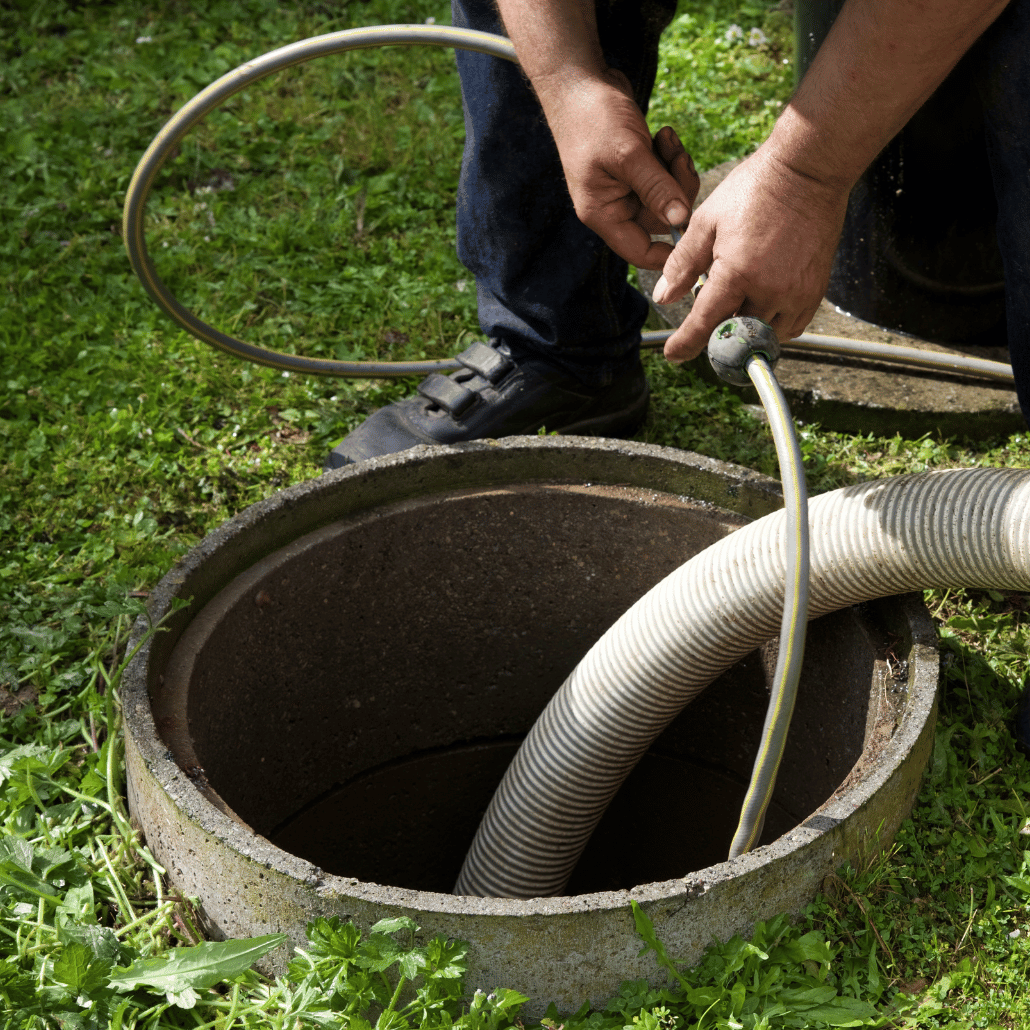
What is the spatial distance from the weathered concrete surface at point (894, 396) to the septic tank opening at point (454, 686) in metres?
0.80

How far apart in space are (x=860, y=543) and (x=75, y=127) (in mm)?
3387

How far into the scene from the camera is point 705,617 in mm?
1763

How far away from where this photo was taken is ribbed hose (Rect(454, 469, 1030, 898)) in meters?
1.62

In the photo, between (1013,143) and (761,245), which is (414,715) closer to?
(761,245)

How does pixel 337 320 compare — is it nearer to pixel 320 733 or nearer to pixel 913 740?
pixel 320 733

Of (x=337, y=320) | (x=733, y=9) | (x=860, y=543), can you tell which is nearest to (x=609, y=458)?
(x=860, y=543)

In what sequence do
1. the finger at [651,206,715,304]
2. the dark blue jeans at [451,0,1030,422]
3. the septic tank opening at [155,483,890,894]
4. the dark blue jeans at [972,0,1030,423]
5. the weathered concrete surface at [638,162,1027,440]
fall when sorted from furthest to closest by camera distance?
the weathered concrete surface at [638,162,1027,440] → the dark blue jeans at [451,0,1030,422] → the septic tank opening at [155,483,890,894] → the dark blue jeans at [972,0,1030,423] → the finger at [651,206,715,304]

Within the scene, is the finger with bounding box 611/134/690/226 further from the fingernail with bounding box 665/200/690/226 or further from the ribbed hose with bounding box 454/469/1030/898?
the ribbed hose with bounding box 454/469/1030/898

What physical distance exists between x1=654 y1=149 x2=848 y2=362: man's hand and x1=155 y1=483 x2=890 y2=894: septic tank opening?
0.56 meters

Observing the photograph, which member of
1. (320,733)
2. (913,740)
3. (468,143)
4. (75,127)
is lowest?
(320,733)

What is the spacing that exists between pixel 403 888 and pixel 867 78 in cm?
131

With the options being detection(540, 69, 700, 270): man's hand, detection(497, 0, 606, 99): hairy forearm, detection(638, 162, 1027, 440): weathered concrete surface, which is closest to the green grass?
detection(638, 162, 1027, 440): weathered concrete surface

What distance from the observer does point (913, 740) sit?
5.16 feet

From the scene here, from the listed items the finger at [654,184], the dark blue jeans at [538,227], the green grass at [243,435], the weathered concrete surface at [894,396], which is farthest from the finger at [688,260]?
the weathered concrete surface at [894,396]
